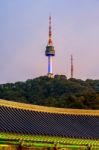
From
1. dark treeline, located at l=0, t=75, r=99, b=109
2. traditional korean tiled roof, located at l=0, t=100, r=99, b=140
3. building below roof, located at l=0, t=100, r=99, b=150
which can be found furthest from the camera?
dark treeline, located at l=0, t=75, r=99, b=109

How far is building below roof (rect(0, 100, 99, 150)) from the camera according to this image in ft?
76.2

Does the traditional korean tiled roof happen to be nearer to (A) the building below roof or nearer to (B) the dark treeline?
(A) the building below roof

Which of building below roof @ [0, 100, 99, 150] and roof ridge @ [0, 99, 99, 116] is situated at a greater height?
roof ridge @ [0, 99, 99, 116]

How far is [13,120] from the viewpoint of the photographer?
25078 mm

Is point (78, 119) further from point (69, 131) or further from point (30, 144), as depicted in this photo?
point (30, 144)

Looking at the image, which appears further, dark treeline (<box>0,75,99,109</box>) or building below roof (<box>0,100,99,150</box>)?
dark treeline (<box>0,75,99,109</box>)

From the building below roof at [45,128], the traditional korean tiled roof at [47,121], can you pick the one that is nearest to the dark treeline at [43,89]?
the traditional korean tiled roof at [47,121]

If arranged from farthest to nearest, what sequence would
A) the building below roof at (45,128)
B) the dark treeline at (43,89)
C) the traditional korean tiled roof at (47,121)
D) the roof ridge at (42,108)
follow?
the dark treeline at (43,89)
the roof ridge at (42,108)
the traditional korean tiled roof at (47,121)
the building below roof at (45,128)

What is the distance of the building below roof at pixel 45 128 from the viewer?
23228 mm

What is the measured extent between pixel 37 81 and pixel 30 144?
3365 inches

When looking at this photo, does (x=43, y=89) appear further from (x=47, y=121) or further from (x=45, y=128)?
(x=45, y=128)

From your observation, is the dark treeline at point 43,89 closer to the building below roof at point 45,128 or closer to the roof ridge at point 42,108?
the roof ridge at point 42,108

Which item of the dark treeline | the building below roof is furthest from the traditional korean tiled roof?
the dark treeline

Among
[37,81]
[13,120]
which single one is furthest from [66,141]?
[37,81]
